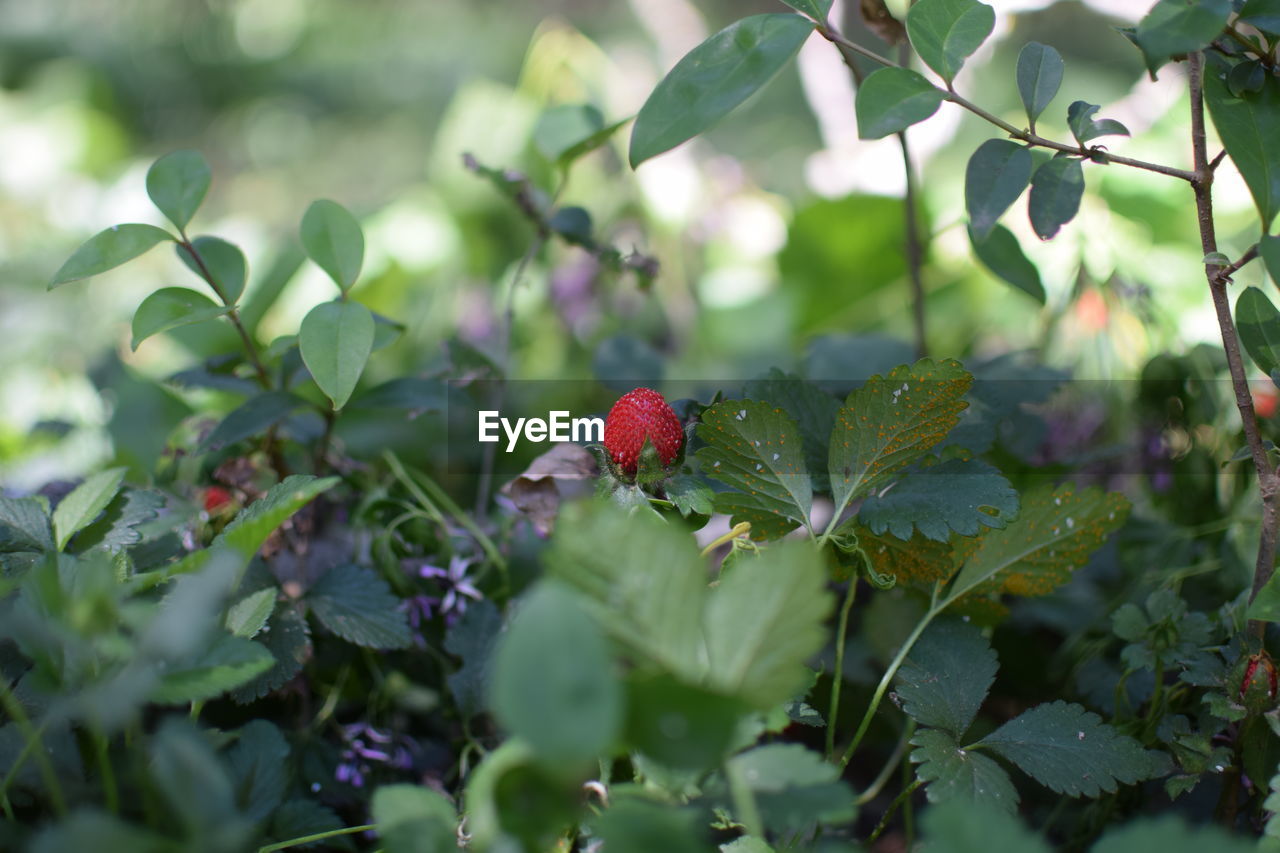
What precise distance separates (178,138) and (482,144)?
76.1 inches

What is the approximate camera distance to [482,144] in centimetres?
136

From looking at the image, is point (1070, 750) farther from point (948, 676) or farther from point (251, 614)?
point (251, 614)

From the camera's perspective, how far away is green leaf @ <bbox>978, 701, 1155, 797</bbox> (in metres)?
0.37

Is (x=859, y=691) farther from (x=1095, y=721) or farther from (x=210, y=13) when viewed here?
(x=210, y=13)

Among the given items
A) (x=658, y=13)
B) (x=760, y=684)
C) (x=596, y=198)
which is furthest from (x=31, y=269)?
(x=760, y=684)

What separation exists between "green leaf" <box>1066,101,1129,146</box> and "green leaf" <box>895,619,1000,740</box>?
0.73 ft

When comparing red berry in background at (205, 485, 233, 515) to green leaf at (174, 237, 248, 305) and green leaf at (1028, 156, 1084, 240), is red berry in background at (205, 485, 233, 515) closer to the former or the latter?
green leaf at (174, 237, 248, 305)

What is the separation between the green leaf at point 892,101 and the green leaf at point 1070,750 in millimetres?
253

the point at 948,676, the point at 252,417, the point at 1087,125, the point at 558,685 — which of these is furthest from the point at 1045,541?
the point at 252,417

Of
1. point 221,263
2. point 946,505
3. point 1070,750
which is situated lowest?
point 1070,750

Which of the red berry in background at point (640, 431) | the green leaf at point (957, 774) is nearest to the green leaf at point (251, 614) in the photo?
the red berry in background at point (640, 431)

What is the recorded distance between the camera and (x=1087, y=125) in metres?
0.38

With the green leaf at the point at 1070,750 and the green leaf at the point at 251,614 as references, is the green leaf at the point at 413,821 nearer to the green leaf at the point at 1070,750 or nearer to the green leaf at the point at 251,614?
the green leaf at the point at 251,614

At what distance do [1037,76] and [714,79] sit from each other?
0.15m
